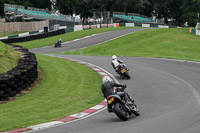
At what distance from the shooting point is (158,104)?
→ 1142 centimetres

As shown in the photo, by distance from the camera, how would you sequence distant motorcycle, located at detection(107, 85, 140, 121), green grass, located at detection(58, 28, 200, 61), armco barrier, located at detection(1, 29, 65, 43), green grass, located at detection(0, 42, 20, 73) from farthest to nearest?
1. armco barrier, located at detection(1, 29, 65, 43)
2. green grass, located at detection(58, 28, 200, 61)
3. green grass, located at detection(0, 42, 20, 73)
4. distant motorcycle, located at detection(107, 85, 140, 121)

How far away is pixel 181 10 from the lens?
8144 centimetres

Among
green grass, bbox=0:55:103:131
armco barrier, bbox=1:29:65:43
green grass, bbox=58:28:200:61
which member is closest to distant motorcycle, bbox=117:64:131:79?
green grass, bbox=0:55:103:131

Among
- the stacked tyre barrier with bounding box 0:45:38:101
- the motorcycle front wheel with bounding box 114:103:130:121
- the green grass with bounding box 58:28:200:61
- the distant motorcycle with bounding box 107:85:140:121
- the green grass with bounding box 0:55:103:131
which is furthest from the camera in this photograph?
the green grass with bounding box 58:28:200:61

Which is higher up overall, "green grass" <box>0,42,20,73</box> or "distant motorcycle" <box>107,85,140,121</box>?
"green grass" <box>0,42,20,73</box>

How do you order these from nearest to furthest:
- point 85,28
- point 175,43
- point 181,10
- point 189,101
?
point 189,101
point 175,43
point 85,28
point 181,10

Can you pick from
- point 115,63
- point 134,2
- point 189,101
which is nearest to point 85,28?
point 134,2

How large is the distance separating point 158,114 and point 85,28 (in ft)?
139

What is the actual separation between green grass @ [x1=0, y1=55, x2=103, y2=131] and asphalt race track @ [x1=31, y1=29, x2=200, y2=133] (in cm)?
109

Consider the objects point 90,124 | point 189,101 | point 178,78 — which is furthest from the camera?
point 178,78

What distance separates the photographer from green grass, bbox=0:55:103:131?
33.0 feet

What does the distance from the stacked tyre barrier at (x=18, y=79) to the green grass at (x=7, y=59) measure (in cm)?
43

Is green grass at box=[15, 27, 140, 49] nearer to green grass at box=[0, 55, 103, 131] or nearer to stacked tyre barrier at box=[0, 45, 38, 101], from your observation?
green grass at box=[0, 55, 103, 131]

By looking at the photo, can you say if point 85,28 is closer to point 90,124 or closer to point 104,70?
point 104,70
